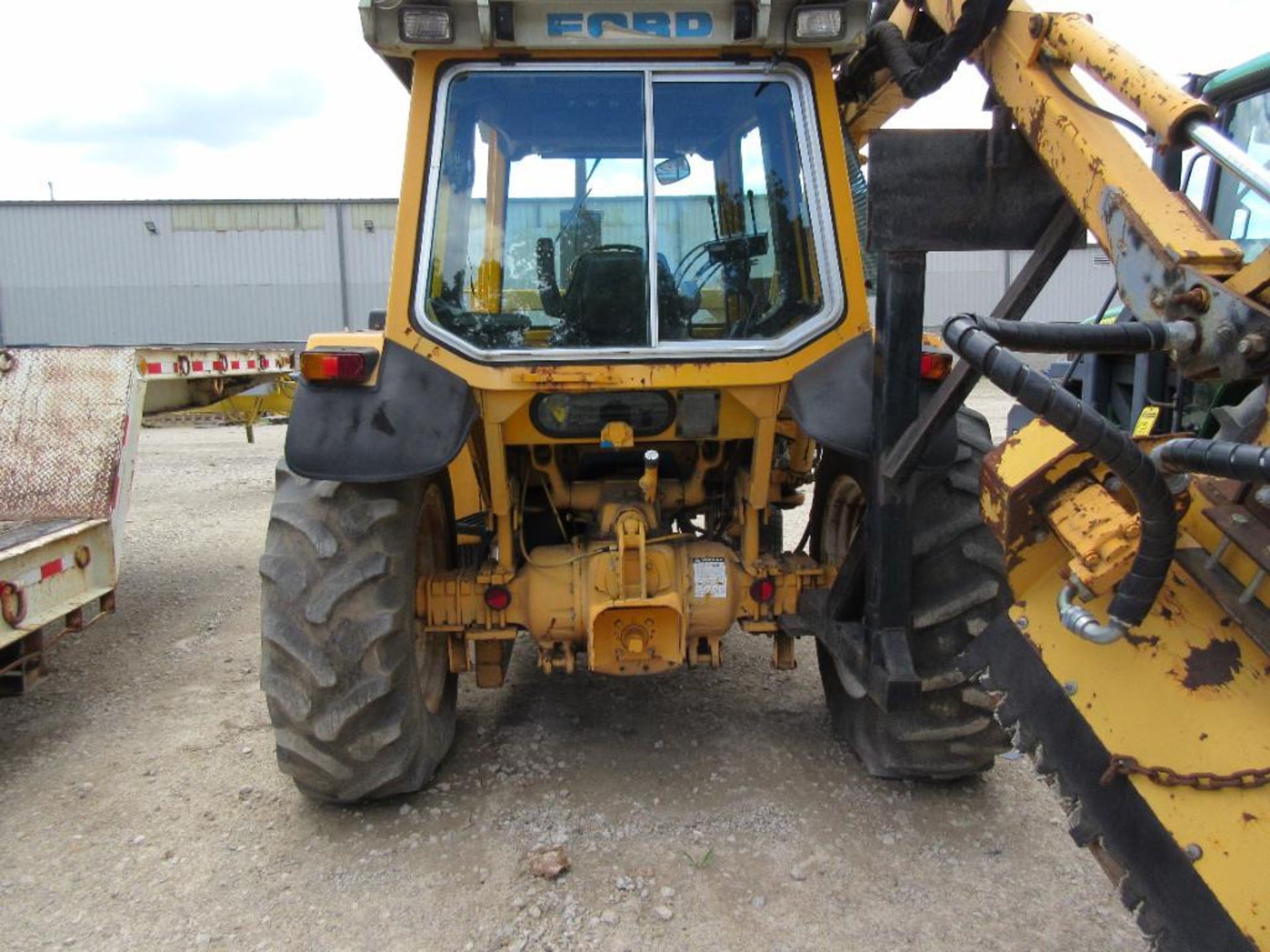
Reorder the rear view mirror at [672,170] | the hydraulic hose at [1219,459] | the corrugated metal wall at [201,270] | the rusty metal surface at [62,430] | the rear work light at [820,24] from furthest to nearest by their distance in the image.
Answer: the corrugated metal wall at [201,270]
the rusty metal surface at [62,430]
the rear view mirror at [672,170]
the rear work light at [820,24]
the hydraulic hose at [1219,459]

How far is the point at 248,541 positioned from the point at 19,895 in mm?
4465

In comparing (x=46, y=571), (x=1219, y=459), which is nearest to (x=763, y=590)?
(x=1219, y=459)

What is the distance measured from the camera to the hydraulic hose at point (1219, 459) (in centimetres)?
128

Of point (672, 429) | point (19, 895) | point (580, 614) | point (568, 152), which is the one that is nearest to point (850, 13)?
point (568, 152)

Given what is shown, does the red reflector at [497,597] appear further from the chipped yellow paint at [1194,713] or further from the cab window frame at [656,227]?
the chipped yellow paint at [1194,713]

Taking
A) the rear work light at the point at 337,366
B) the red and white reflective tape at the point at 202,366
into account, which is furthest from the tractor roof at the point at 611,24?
the red and white reflective tape at the point at 202,366

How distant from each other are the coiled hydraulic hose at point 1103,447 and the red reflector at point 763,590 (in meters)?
1.53

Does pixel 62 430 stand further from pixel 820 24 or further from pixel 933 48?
pixel 933 48

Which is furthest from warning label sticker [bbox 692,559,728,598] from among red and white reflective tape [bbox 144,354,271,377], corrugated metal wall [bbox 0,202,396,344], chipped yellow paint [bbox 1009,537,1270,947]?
corrugated metal wall [bbox 0,202,396,344]

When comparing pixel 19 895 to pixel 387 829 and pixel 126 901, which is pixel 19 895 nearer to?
pixel 126 901

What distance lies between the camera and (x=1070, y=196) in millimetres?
2125

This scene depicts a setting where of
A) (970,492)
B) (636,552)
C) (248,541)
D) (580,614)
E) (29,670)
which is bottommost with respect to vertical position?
(248,541)

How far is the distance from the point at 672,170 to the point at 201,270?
2226 centimetres

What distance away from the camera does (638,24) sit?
2.73 m
